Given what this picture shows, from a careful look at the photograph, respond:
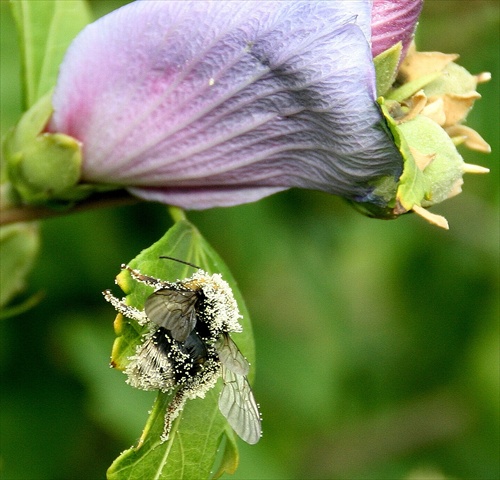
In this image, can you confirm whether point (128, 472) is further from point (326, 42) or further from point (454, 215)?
point (454, 215)

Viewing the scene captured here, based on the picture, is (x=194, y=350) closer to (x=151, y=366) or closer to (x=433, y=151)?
(x=151, y=366)

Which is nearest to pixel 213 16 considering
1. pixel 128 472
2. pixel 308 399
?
pixel 128 472

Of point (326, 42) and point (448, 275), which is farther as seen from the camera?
point (448, 275)

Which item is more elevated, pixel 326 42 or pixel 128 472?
pixel 326 42

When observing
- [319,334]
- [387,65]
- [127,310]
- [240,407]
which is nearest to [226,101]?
[387,65]

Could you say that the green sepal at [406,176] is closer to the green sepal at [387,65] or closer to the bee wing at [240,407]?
the green sepal at [387,65]

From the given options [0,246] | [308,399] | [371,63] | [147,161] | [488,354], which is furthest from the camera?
[488,354]

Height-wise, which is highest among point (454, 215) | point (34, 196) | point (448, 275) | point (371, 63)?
point (371, 63)
